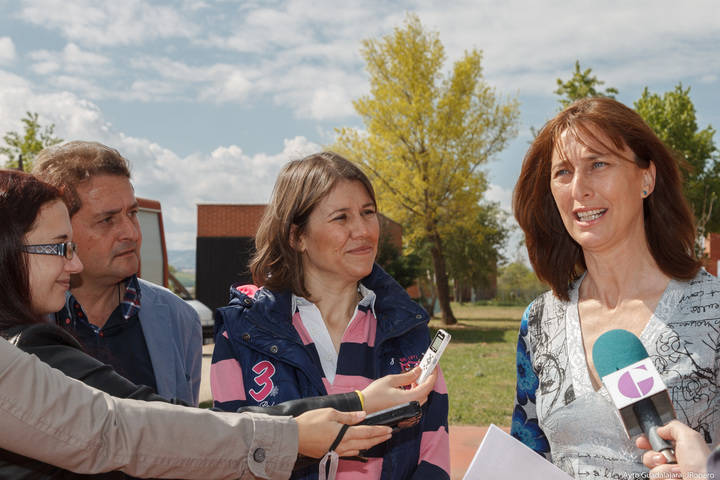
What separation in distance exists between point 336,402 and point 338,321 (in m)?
0.71

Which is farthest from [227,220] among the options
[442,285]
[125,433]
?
[125,433]

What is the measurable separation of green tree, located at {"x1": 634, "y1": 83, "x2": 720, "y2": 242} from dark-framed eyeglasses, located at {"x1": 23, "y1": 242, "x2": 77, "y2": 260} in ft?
91.0

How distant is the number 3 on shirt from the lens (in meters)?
2.42

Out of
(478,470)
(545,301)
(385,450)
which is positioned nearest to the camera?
(478,470)

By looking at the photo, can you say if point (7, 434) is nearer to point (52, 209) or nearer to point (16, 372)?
point (16, 372)

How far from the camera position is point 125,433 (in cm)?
157

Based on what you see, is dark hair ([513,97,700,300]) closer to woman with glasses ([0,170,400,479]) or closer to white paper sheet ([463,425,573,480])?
white paper sheet ([463,425,573,480])

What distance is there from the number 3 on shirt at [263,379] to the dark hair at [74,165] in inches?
47.8

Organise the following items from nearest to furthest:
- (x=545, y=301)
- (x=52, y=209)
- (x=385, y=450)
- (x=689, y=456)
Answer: (x=689, y=456), (x=52, y=209), (x=385, y=450), (x=545, y=301)

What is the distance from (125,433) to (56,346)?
14.2 inches

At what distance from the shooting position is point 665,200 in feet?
8.24

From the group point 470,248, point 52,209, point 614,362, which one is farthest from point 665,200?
point 470,248

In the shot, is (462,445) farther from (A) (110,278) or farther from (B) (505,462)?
(B) (505,462)

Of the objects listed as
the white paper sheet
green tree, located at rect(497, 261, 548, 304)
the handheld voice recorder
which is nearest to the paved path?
the handheld voice recorder
